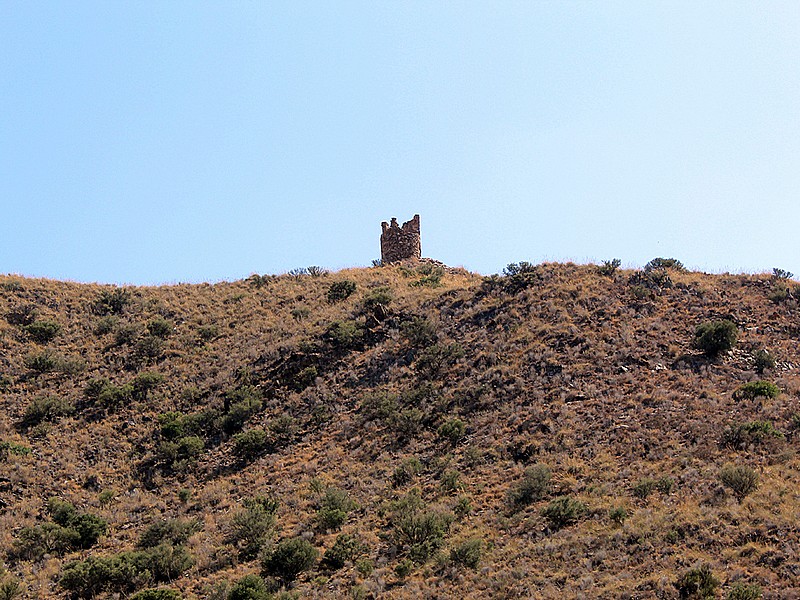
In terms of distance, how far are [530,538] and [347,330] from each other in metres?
19.8

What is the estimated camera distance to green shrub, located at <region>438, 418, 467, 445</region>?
1202 inches

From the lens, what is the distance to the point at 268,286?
50.4 metres

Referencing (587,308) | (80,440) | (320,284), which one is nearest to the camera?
(80,440)

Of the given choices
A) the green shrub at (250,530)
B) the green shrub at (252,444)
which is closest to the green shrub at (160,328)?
the green shrub at (252,444)

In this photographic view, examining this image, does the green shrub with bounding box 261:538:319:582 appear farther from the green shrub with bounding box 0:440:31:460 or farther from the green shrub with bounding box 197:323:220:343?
the green shrub with bounding box 197:323:220:343

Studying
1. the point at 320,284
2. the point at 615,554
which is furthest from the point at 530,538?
the point at 320,284

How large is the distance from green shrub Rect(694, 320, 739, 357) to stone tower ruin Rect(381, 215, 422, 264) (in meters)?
26.3

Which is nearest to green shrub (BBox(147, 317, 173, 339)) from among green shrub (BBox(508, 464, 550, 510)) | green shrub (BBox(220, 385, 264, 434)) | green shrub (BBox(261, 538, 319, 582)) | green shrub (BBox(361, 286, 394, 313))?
green shrub (BBox(220, 385, 264, 434))

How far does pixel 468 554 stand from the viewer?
73.3ft

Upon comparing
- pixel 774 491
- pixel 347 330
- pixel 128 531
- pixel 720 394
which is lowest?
pixel 128 531

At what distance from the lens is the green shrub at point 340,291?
4666 centimetres

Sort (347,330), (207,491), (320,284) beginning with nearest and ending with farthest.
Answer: (207,491), (347,330), (320,284)

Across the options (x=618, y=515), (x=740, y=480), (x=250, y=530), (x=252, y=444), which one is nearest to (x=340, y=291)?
(x=252, y=444)

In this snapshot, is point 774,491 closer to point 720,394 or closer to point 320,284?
point 720,394
